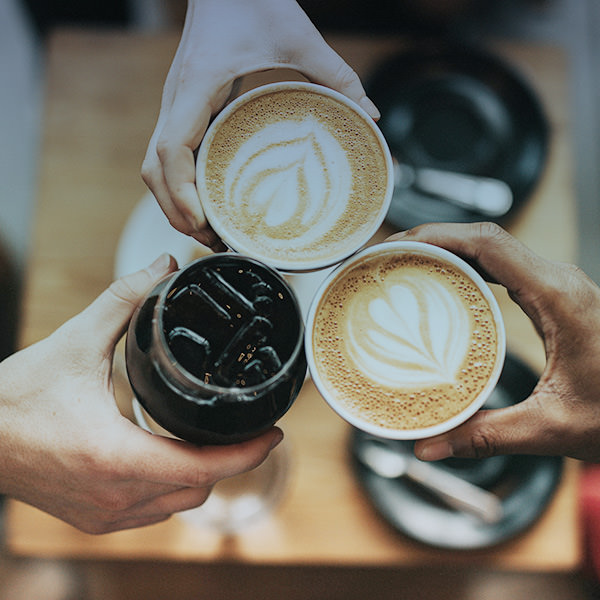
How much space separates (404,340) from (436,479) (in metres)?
0.31

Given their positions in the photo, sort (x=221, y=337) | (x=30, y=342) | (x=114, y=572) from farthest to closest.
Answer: (x=114, y=572), (x=30, y=342), (x=221, y=337)

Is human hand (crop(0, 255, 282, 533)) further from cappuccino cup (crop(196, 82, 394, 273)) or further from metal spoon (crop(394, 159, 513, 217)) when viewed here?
metal spoon (crop(394, 159, 513, 217))

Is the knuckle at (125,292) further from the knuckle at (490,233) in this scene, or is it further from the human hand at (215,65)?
the knuckle at (490,233)

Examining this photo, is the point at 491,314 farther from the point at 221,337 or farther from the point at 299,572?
the point at 299,572

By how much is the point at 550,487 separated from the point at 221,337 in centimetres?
46

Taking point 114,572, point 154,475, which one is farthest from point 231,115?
point 114,572

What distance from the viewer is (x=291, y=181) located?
1.40 ft

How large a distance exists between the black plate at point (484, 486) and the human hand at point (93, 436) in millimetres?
276

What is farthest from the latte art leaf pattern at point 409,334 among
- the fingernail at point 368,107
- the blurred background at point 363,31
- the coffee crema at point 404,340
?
the blurred background at point 363,31

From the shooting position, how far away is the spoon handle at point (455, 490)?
680mm

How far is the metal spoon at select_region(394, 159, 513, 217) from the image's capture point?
2.18 ft

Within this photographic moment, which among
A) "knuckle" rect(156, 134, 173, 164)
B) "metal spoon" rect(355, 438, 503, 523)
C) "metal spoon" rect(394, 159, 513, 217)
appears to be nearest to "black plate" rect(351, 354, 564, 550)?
"metal spoon" rect(355, 438, 503, 523)

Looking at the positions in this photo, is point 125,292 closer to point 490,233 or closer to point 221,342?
point 221,342

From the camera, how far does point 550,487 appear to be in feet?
2.15
